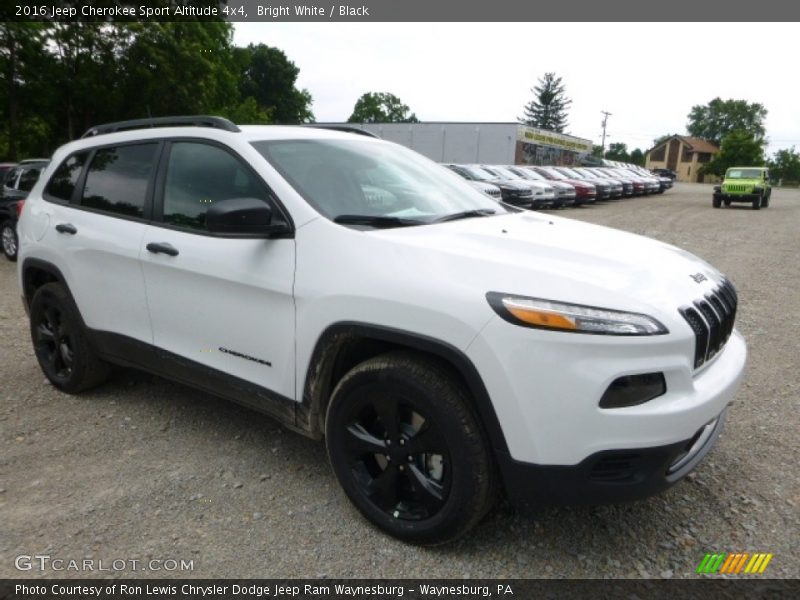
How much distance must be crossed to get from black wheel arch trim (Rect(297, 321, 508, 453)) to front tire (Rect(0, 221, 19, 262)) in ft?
29.2

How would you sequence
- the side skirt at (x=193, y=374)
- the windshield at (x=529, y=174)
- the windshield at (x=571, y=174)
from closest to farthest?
the side skirt at (x=193, y=374) → the windshield at (x=529, y=174) → the windshield at (x=571, y=174)

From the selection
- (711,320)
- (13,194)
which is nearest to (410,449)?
(711,320)

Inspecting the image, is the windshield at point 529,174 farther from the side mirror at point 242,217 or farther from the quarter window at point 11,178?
the side mirror at point 242,217

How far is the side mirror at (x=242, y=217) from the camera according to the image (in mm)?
2561

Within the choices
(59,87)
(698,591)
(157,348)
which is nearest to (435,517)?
(698,591)

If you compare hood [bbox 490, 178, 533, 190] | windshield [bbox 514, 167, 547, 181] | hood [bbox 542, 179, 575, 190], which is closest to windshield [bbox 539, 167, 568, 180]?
windshield [bbox 514, 167, 547, 181]

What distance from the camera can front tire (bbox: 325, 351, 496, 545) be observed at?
7.43 ft

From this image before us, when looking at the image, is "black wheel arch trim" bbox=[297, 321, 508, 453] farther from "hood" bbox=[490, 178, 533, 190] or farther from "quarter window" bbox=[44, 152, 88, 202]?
"hood" bbox=[490, 178, 533, 190]

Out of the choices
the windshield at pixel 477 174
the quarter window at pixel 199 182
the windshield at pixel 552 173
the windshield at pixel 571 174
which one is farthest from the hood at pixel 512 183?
the quarter window at pixel 199 182

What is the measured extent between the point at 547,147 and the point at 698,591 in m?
49.6

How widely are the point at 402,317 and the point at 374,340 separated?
0.32 meters

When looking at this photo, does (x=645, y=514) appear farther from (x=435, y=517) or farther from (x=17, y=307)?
(x=17, y=307)

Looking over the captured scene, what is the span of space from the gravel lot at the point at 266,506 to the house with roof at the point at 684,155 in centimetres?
9722

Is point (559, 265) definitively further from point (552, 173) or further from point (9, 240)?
point (552, 173)
